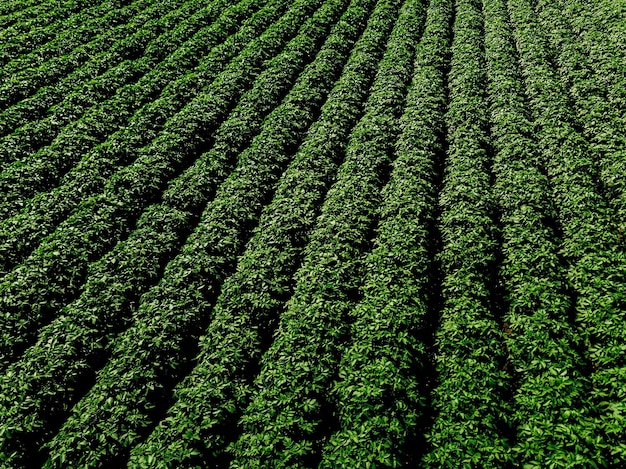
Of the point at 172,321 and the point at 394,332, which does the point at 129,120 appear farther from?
the point at 394,332

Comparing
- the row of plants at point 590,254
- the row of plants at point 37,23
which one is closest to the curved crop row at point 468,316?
the row of plants at point 590,254

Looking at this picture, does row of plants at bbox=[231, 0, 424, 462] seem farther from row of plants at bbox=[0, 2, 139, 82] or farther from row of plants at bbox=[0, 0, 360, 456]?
row of plants at bbox=[0, 2, 139, 82]

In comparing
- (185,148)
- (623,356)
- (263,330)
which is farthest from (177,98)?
(623,356)

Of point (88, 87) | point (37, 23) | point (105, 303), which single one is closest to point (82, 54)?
point (88, 87)

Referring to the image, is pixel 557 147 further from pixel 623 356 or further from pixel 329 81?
pixel 329 81

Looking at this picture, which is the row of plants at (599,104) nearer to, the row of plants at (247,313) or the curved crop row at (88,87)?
the row of plants at (247,313)

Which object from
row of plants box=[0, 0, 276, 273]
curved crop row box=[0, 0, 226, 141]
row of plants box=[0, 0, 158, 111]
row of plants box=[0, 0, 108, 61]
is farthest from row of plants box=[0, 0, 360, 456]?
row of plants box=[0, 0, 108, 61]

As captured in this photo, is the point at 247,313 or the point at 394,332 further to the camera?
the point at 247,313
